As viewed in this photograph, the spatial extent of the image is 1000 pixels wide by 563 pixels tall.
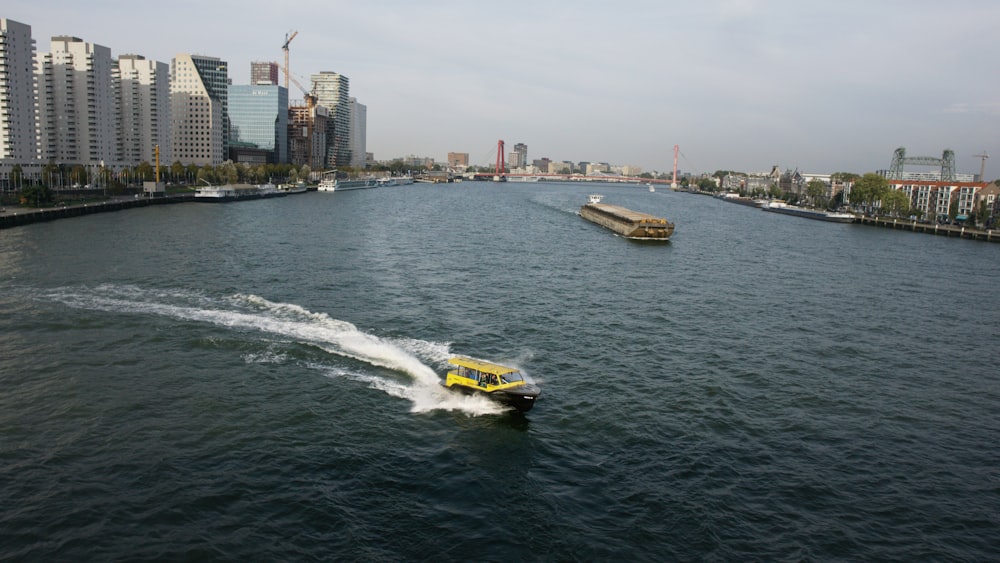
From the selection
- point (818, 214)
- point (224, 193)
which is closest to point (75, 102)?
point (224, 193)

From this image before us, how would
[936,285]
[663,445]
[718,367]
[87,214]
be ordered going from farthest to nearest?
[87,214] → [936,285] → [718,367] → [663,445]

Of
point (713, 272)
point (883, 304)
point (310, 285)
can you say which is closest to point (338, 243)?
point (310, 285)

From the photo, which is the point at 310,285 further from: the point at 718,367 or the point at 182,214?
the point at 182,214

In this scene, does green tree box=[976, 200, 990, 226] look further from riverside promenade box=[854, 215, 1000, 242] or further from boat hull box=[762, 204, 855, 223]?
boat hull box=[762, 204, 855, 223]

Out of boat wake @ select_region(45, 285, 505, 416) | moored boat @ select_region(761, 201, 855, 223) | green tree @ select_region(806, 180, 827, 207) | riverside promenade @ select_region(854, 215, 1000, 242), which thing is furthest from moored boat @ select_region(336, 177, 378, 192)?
boat wake @ select_region(45, 285, 505, 416)

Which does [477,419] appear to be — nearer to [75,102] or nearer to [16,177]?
[16,177]
